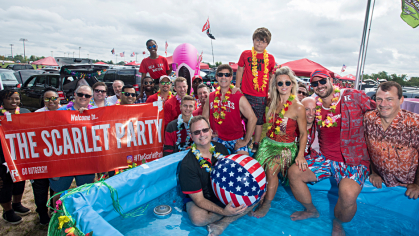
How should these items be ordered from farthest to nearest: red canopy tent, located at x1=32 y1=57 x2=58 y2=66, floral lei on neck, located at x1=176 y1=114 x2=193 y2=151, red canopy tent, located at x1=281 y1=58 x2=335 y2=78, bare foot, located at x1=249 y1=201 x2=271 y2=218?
1. red canopy tent, located at x1=32 y1=57 x2=58 y2=66
2. red canopy tent, located at x1=281 y1=58 x2=335 y2=78
3. floral lei on neck, located at x1=176 y1=114 x2=193 y2=151
4. bare foot, located at x1=249 y1=201 x2=271 y2=218

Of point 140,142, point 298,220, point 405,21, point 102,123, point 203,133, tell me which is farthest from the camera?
point 405,21

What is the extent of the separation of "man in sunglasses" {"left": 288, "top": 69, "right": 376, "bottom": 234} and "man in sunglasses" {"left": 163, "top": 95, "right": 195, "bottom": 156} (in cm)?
184

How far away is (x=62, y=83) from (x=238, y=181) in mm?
9349

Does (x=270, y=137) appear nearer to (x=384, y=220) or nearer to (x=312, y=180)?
(x=312, y=180)

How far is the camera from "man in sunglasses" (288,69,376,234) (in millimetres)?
2949

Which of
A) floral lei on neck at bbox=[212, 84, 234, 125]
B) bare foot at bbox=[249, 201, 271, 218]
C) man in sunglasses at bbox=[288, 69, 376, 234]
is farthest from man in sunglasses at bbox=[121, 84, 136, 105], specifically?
man in sunglasses at bbox=[288, 69, 376, 234]

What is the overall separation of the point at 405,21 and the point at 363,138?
5011mm

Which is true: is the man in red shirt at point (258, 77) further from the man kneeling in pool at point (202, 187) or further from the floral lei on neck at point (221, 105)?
the man kneeling in pool at point (202, 187)

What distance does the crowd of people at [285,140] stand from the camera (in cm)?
280

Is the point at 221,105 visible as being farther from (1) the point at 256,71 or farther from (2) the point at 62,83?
(2) the point at 62,83

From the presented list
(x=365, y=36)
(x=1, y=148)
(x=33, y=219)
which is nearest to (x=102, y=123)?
(x=1, y=148)

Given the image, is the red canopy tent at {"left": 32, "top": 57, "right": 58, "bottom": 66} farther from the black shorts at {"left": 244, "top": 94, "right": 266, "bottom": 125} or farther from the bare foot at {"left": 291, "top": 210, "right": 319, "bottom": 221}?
the bare foot at {"left": 291, "top": 210, "right": 319, "bottom": 221}

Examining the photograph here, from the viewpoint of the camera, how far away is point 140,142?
13.1 ft

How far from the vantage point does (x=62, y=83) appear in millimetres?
9164
